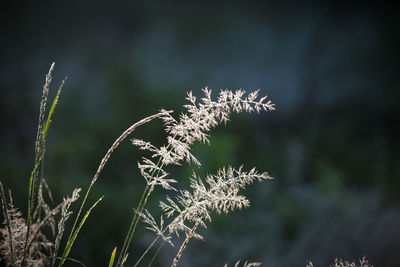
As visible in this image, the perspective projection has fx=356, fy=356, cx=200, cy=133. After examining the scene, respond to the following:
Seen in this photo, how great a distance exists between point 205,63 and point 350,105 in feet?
4.81

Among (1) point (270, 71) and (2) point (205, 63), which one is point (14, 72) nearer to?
(2) point (205, 63)

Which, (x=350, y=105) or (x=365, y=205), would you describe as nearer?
(x=365, y=205)

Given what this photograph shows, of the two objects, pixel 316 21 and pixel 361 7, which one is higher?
pixel 361 7

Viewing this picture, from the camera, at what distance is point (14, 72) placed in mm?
3424

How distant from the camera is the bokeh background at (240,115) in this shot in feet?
7.02

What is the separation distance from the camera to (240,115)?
10.3 ft

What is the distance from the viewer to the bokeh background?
214 cm

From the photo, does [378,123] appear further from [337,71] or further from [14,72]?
[14,72]

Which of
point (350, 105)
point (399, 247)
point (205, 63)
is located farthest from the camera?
point (205, 63)

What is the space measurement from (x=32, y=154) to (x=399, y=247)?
2.60 metres

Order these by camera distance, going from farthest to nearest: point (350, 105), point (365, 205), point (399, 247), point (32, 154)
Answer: point (350, 105) → point (32, 154) → point (365, 205) → point (399, 247)

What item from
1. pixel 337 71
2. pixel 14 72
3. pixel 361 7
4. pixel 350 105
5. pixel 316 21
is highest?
pixel 361 7

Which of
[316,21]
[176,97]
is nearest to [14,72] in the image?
[176,97]

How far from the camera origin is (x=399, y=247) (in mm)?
2055
